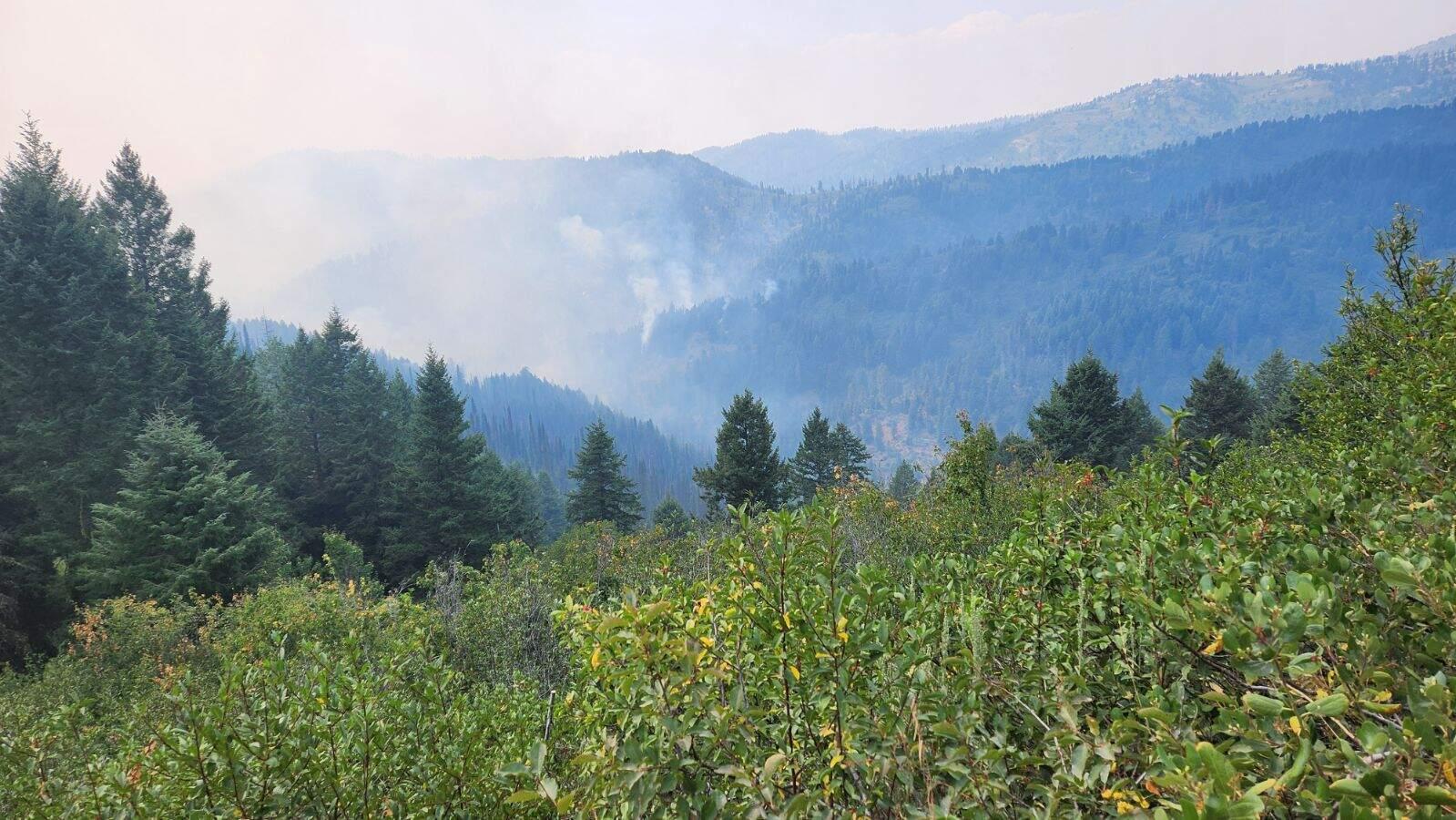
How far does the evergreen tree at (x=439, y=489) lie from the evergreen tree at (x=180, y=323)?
22.6 ft

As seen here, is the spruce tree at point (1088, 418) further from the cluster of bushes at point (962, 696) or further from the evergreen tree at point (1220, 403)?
the cluster of bushes at point (962, 696)

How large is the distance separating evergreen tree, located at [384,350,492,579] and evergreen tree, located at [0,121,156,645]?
10385 mm

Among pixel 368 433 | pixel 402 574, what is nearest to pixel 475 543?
pixel 402 574

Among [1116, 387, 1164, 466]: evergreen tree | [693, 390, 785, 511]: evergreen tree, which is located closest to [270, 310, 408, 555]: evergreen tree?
[693, 390, 785, 511]: evergreen tree

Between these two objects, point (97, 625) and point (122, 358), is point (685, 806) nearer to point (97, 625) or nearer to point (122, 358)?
point (97, 625)

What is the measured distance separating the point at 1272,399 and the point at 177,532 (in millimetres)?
56342

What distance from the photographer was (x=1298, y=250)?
171625mm

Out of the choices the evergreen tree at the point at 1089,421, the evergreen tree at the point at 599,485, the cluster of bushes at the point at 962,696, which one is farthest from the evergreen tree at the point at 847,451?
the cluster of bushes at the point at 962,696

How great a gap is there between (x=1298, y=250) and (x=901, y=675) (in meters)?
236

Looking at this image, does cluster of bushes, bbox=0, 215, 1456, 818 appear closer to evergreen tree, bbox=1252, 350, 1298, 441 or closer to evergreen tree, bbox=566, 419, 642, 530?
evergreen tree, bbox=1252, 350, 1298, 441

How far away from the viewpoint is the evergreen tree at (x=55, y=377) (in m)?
18.2

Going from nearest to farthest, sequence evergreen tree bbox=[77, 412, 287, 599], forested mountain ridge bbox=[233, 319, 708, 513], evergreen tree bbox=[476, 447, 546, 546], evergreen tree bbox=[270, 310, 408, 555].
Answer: evergreen tree bbox=[77, 412, 287, 599] → evergreen tree bbox=[270, 310, 408, 555] → evergreen tree bbox=[476, 447, 546, 546] → forested mountain ridge bbox=[233, 319, 708, 513]

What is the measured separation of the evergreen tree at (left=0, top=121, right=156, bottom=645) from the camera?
18.2 m

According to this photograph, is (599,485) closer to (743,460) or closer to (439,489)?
(439,489)
